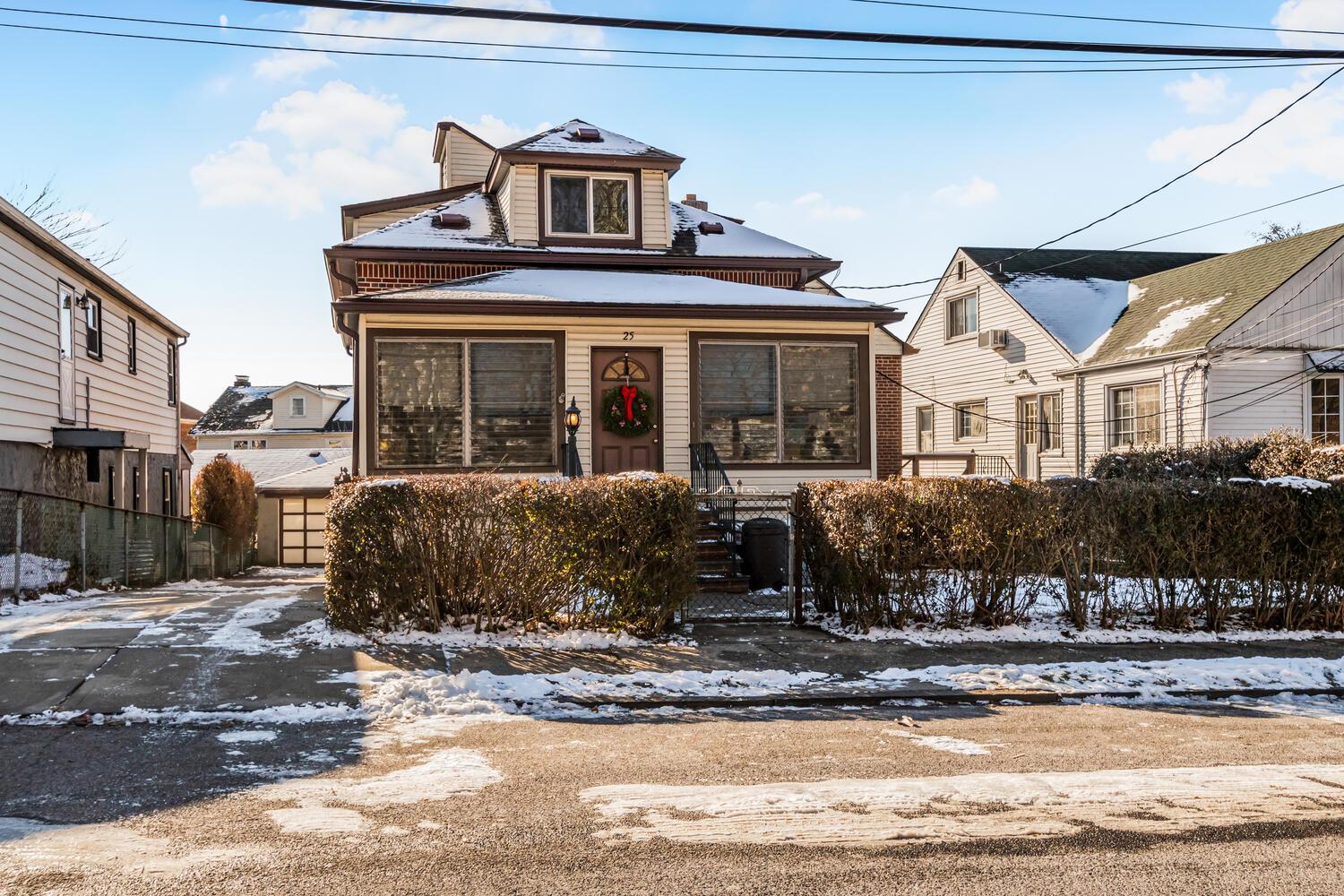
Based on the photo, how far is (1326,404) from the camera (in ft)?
68.6

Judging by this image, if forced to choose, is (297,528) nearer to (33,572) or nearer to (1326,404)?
(33,572)

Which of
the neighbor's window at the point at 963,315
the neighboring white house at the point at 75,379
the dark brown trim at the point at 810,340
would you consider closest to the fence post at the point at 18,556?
the neighboring white house at the point at 75,379

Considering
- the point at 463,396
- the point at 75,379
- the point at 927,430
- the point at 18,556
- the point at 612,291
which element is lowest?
the point at 18,556

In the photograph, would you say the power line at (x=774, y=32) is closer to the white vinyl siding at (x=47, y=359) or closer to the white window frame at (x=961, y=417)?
the white vinyl siding at (x=47, y=359)

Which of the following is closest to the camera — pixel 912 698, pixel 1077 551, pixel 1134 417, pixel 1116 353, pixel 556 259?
pixel 912 698

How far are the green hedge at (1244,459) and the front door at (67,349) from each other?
17815mm

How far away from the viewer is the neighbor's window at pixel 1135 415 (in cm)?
2158

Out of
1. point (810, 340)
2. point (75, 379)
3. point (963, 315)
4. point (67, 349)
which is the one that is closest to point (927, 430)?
point (963, 315)

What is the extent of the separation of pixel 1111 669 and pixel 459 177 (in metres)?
18.9

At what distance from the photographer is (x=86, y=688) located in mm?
7246

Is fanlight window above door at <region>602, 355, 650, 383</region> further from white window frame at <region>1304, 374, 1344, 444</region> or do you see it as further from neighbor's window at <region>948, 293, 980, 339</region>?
neighbor's window at <region>948, 293, 980, 339</region>

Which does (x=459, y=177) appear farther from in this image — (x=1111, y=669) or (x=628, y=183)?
(x=1111, y=669)

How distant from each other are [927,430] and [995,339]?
15.0ft

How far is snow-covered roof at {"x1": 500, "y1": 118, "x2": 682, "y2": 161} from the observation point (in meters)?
18.1
